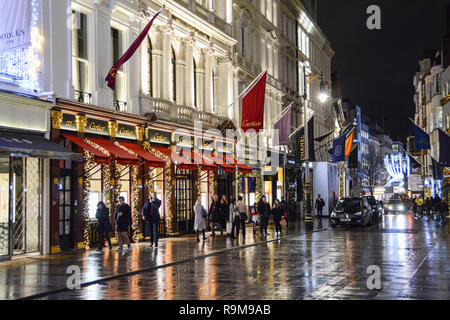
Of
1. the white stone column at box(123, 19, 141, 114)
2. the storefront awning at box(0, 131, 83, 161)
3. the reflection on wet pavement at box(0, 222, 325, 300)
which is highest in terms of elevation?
the white stone column at box(123, 19, 141, 114)

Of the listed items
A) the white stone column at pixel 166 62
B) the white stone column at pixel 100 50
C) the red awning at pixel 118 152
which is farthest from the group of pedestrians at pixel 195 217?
the white stone column at pixel 166 62

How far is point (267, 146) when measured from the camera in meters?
45.9

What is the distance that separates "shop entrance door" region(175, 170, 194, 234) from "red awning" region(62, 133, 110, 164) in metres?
8.11

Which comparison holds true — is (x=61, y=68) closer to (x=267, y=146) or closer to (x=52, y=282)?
(x=52, y=282)

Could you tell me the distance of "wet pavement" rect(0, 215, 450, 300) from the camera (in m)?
12.6

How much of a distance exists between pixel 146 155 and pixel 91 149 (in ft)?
12.7

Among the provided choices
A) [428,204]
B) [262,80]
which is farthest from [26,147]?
[428,204]

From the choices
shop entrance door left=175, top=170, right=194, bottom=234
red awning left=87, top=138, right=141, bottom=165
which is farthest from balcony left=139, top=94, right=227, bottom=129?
red awning left=87, top=138, right=141, bottom=165

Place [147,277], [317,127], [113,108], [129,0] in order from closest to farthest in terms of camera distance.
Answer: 1. [147,277]
2. [113,108]
3. [129,0]
4. [317,127]

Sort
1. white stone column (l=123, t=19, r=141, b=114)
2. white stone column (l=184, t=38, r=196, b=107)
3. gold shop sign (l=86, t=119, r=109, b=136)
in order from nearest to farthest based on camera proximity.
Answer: gold shop sign (l=86, t=119, r=109, b=136) < white stone column (l=123, t=19, r=141, b=114) < white stone column (l=184, t=38, r=196, b=107)

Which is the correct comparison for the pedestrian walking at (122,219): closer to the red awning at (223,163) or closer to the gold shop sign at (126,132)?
the gold shop sign at (126,132)

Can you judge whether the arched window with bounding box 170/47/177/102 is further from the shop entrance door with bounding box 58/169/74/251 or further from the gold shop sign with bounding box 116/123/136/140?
the shop entrance door with bounding box 58/169/74/251
